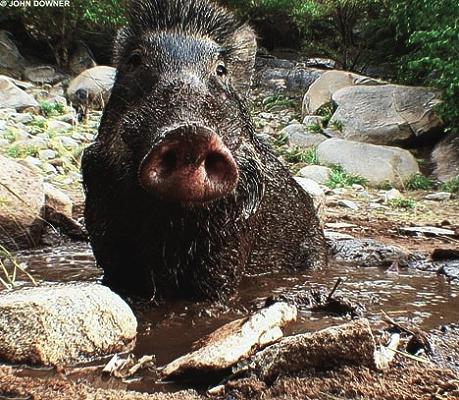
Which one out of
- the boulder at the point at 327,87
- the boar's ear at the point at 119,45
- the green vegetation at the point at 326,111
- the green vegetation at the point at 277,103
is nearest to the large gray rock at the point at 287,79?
the green vegetation at the point at 277,103

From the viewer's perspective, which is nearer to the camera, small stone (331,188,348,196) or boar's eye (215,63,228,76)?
boar's eye (215,63,228,76)

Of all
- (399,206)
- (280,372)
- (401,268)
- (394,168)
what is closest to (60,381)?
(280,372)

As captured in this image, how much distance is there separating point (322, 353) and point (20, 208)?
3.37 metres

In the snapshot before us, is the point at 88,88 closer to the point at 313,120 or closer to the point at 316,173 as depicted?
the point at 313,120

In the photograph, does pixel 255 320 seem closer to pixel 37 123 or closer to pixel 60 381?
pixel 60 381

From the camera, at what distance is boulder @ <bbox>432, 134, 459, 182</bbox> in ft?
39.6

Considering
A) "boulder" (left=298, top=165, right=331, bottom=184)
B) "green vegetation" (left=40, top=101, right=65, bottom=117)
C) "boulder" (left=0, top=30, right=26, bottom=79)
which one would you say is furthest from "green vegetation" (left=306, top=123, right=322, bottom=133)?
"boulder" (left=0, top=30, right=26, bottom=79)

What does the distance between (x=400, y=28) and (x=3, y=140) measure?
9.43m

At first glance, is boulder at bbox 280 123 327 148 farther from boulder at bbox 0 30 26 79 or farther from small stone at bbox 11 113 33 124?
boulder at bbox 0 30 26 79

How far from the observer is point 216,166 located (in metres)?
3.20

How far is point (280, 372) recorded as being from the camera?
2.47 metres

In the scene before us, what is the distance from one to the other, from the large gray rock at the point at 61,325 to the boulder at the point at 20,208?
2172mm

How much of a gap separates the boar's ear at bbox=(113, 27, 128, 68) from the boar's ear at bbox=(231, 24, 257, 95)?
69 centimetres

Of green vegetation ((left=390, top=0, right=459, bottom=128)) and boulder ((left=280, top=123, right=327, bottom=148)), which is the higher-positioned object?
green vegetation ((left=390, top=0, right=459, bottom=128))
